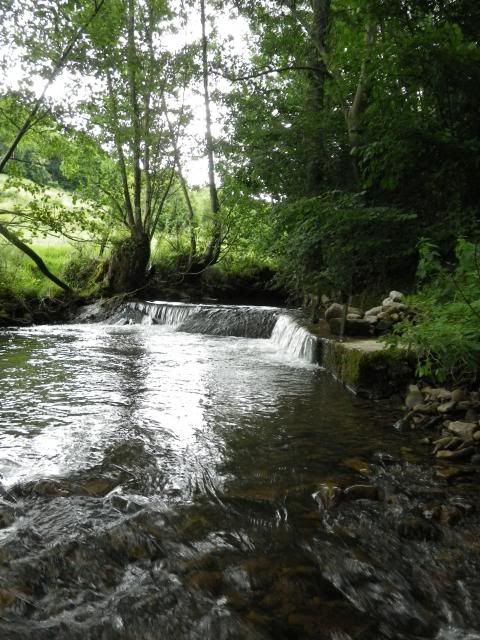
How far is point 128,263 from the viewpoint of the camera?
13805 millimetres

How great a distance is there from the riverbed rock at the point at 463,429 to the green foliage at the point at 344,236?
9.57ft

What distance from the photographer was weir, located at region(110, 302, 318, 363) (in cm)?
785

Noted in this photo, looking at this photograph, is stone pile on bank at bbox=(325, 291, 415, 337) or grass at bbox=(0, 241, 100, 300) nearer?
stone pile on bank at bbox=(325, 291, 415, 337)

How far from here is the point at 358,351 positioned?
4734 millimetres

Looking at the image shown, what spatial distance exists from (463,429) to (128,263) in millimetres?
12236

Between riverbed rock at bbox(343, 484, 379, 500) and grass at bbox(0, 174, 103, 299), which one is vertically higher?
grass at bbox(0, 174, 103, 299)

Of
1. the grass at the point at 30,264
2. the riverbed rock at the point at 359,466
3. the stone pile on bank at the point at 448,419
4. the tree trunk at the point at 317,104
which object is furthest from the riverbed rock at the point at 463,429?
the grass at the point at 30,264

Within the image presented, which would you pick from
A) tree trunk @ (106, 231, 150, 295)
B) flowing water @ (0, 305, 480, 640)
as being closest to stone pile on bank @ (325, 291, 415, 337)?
flowing water @ (0, 305, 480, 640)

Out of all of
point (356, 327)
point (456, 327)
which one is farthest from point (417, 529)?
point (356, 327)

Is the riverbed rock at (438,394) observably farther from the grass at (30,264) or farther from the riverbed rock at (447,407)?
the grass at (30,264)

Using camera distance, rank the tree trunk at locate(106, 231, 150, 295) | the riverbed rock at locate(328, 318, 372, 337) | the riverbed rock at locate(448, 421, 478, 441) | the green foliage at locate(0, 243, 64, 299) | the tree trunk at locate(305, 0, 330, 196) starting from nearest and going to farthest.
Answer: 1. the riverbed rock at locate(448, 421, 478, 441)
2. the riverbed rock at locate(328, 318, 372, 337)
3. the tree trunk at locate(305, 0, 330, 196)
4. the green foliage at locate(0, 243, 64, 299)
5. the tree trunk at locate(106, 231, 150, 295)

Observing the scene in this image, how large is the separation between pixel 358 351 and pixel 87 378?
328 cm

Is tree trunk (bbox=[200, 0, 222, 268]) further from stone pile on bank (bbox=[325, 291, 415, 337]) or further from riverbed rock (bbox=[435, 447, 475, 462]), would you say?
riverbed rock (bbox=[435, 447, 475, 462])

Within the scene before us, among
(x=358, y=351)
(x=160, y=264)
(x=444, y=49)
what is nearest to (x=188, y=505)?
(x=358, y=351)
